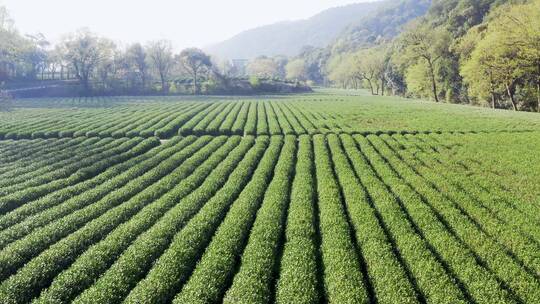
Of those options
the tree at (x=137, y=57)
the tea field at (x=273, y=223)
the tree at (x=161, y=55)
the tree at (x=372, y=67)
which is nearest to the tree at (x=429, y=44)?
the tree at (x=372, y=67)

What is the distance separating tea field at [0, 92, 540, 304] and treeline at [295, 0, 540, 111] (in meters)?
31.0

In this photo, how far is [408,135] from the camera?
3353 centimetres

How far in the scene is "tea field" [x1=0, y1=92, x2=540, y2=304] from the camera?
34.1 ft

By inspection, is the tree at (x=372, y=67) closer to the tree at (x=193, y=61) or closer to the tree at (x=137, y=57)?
the tree at (x=193, y=61)

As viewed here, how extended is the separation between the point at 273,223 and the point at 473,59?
57338 millimetres

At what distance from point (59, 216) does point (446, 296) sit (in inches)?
618

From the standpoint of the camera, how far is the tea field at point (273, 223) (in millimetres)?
10391

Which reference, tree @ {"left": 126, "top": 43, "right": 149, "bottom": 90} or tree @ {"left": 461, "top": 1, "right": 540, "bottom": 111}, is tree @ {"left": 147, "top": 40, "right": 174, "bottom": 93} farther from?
tree @ {"left": 461, "top": 1, "right": 540, "bottom": 111}

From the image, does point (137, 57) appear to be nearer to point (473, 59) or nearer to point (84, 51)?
point (84, 51)

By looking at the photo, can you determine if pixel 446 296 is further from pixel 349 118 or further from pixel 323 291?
pixel 349 118

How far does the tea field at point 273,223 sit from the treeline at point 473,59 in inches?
1219

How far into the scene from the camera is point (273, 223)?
14328 millimetres

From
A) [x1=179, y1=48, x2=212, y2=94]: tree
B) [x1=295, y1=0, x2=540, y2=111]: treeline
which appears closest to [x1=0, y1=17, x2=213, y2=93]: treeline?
[x1=179, y1=48, x2=212, y2=94]: tree

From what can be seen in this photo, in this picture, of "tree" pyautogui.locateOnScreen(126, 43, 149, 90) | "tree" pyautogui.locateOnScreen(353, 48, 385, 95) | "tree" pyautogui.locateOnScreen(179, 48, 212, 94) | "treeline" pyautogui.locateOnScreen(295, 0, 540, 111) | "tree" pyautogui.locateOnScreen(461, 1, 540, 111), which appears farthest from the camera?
"tree" pyautogui.locateOnScreen(126, 43, 149, 90)
